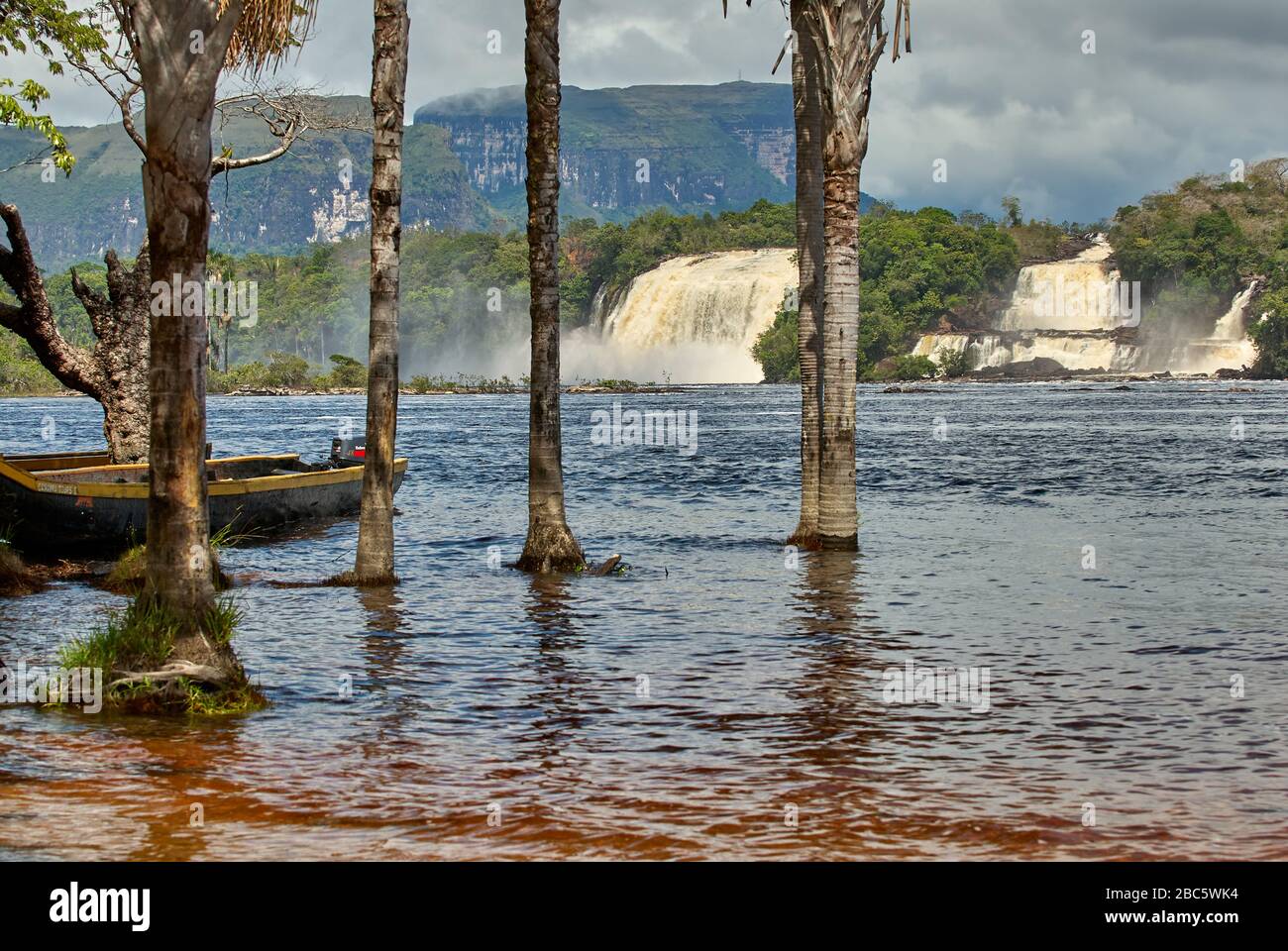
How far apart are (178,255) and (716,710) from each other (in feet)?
17.3

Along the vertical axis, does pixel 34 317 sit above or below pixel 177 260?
above

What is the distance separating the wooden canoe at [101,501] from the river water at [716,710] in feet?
2.76

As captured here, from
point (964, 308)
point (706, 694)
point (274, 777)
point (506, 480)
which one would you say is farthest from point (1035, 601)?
point (964, 308)

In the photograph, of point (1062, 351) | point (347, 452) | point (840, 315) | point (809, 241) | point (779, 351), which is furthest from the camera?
point (779, 351)

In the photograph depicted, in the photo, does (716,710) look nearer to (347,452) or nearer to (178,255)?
(178,255)

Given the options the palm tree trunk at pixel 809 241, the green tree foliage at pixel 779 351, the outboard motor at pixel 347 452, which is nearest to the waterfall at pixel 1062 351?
the green tree foliage at pixel 779 351

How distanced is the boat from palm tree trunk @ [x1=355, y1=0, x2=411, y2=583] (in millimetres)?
4765

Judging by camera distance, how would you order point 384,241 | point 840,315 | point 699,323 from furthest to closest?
point 699,323 < point 840,315 < point 384,241

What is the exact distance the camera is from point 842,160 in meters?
19.1

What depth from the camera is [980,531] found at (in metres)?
27.4

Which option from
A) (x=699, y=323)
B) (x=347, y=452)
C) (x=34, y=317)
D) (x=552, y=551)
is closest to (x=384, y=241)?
(x=552, y=551)

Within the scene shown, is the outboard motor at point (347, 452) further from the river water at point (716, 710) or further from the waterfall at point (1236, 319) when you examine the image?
the waterfall at point (1236, 319)

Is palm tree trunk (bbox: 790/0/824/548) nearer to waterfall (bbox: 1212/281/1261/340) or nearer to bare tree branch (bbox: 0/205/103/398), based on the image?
bare tree branch (bbox: 0/205/103/398)

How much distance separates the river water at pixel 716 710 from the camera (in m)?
8.38
